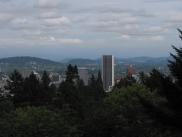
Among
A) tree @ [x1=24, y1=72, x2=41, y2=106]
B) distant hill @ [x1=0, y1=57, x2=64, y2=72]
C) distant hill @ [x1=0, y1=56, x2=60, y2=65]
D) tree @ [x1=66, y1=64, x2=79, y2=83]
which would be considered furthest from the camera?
distant hill @ [x1=0, y1=56, x2=60, y2=65]

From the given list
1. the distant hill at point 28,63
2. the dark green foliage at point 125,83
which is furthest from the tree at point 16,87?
the distant hill at point 28,63

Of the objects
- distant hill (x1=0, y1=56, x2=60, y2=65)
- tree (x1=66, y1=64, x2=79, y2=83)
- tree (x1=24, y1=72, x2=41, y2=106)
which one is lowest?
tree (x1=24, y1=72, x2=41, y2=106)

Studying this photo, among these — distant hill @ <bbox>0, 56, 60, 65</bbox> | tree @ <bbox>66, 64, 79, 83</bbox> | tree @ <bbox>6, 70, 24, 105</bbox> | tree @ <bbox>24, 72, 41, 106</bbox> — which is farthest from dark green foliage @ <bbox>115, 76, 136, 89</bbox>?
distant hill @ <bbox>0, 56, 60, 65</bbox>

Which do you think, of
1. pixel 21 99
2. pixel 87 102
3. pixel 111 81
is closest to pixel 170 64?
pixel 87 102

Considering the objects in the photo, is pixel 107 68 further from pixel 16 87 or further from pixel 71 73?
pixel 16 87

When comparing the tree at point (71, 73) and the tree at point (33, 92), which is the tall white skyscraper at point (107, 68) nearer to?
the tree at point (71, 73)

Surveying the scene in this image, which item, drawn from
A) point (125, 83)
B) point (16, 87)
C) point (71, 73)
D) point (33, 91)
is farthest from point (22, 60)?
point (33, 91)

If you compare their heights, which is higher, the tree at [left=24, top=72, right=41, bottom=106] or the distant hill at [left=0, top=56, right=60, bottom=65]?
the distant hill at [left=0, top=56, right=60, bottom=65]

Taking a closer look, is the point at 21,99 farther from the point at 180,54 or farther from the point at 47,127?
the point at 180,54

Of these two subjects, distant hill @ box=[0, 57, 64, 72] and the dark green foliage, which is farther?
distant hill @ box=[0, 57, 64, 72]

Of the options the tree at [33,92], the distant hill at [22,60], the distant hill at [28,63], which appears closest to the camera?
the tree at [33,92]

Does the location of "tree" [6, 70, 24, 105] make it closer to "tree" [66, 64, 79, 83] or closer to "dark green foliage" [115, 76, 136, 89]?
"tree" [66, 64, 79, 83]

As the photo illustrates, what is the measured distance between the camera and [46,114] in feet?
124

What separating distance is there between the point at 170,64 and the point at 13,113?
22.8 m
